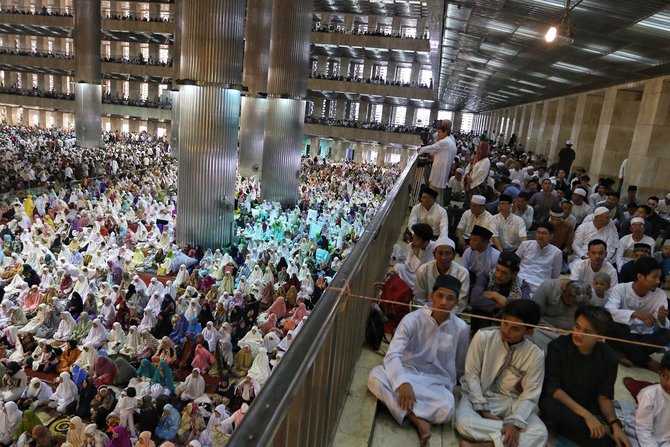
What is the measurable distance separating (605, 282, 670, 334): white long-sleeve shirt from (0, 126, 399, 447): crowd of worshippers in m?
2.69

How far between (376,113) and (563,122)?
740 inches

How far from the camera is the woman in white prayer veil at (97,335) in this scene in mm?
7112

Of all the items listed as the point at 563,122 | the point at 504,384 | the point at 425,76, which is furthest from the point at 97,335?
the point at 425,76

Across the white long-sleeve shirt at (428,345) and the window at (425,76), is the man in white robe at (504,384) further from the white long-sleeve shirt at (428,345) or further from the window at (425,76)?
the window at (425,76)

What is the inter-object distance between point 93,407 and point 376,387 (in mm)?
4089

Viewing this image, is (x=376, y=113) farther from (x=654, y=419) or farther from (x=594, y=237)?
(x=654, y=419)

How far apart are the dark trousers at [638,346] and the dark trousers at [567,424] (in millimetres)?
1291

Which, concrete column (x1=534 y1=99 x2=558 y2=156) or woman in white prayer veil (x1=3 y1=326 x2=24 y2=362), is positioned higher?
concrete column (x1=534 y1=99 x2=558 y2=156)

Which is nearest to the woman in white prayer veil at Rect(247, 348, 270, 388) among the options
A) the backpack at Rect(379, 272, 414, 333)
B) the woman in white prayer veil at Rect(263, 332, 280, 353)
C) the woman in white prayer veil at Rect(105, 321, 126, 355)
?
the woman in white prayer veil at Rect(263, 332, 280, 353)

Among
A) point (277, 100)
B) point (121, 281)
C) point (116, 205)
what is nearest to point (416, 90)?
point (277, 100)

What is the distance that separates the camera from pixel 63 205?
1366 centimetres

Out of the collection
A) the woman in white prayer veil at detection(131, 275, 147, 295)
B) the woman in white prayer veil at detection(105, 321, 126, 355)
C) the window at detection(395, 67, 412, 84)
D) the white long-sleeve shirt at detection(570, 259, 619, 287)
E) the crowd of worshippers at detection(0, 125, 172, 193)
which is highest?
the window at detection(395, 67, 412, 84)

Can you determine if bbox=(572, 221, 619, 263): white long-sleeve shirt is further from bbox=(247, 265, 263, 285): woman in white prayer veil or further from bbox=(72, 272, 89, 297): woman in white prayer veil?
bbox=(72, 272, 89, 297): woman in white prayer veil

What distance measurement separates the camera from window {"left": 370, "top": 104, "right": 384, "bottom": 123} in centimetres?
3553
